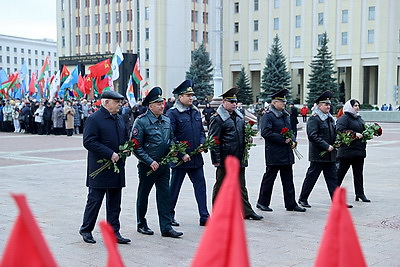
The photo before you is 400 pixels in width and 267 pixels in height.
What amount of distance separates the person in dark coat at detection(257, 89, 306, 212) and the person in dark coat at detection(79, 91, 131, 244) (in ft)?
9.06

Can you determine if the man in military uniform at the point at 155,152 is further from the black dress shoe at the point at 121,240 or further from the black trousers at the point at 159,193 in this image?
the black dress shoe at the point at 121,240

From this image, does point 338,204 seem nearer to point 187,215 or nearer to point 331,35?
point 187,215

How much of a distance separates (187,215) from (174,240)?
1.45 m

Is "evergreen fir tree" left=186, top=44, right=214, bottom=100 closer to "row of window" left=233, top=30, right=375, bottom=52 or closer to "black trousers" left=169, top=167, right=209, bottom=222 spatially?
"row of window" left=233, top=30, right=375, bottom=52

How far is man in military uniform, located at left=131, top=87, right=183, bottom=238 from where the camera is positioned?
7020 mm

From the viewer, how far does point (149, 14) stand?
77.2m

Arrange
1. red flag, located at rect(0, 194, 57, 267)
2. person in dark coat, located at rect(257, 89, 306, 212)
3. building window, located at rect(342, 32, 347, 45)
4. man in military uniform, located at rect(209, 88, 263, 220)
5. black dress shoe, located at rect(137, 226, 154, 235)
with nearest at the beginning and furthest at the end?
red flag, located at rect(0, 194, 57, 267), black dress shoe, located at rect(137, 226, 154, 235), man in military uniform, located at rect(209, 88, 263, 220), person in dark coat, located at rect(257, 89, 306, 212), building window, located at rect(342, 32, 347, 45)

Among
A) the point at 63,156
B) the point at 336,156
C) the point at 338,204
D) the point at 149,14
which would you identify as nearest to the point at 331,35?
the point at 149,14

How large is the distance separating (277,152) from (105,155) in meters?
3.17

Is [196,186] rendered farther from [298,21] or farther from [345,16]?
[298,21]

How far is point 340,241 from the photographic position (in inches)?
55.1

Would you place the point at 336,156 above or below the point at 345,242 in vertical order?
below

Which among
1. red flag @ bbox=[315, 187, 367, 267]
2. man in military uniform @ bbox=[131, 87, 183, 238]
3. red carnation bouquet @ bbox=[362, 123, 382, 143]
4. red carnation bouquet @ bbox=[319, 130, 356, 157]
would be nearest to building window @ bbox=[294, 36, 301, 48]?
red carnation bouquet @ bbox=[362, 123, 382, 143]

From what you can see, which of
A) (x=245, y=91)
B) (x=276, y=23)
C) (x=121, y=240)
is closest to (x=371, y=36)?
(x=276, y=23)
